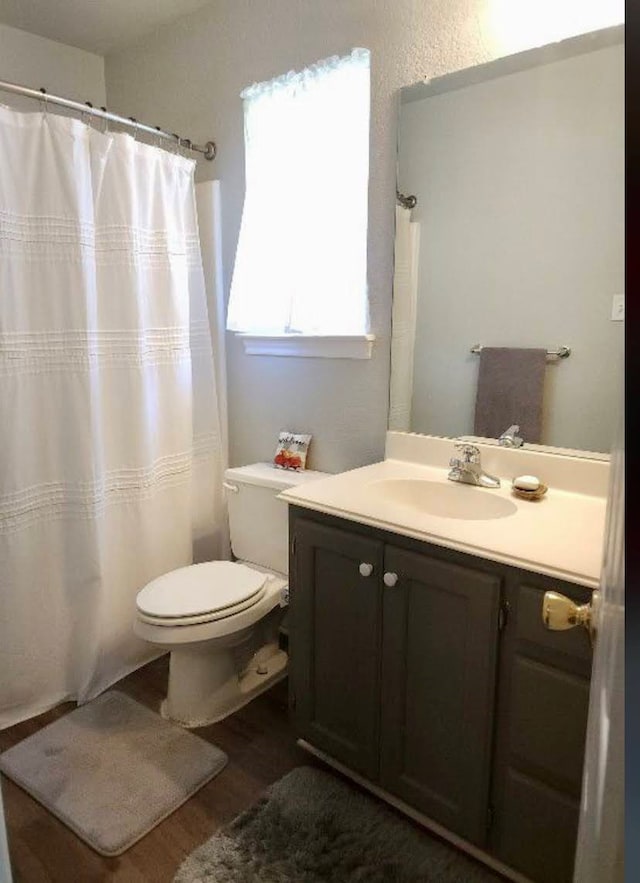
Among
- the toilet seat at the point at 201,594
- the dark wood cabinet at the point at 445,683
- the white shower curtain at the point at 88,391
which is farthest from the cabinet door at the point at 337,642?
the white shower curtain at the point at 88,391

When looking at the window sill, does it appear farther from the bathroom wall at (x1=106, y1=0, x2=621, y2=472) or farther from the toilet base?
the toilet base

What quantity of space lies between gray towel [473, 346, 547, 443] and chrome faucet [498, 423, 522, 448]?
Answer: 0.03 ft

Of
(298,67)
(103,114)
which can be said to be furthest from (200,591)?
(298,67)

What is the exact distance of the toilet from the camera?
1.77 metres

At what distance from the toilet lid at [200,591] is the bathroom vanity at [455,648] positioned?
28 centimetres

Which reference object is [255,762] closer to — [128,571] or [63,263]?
[128,571]

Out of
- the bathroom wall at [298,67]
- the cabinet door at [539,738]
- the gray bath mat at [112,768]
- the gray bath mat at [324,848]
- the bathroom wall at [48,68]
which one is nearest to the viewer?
the cabinet door at [539,738]

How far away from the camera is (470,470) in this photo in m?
1.69

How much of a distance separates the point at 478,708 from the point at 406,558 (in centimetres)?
36

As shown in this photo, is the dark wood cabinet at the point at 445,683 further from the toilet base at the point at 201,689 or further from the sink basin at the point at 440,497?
the toilet base at the point at 201,689

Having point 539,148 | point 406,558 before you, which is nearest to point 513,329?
point 539,148

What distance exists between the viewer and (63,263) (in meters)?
1.84

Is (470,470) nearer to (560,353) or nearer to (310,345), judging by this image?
(560,353)

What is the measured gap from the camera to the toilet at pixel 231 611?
1.77 meters
